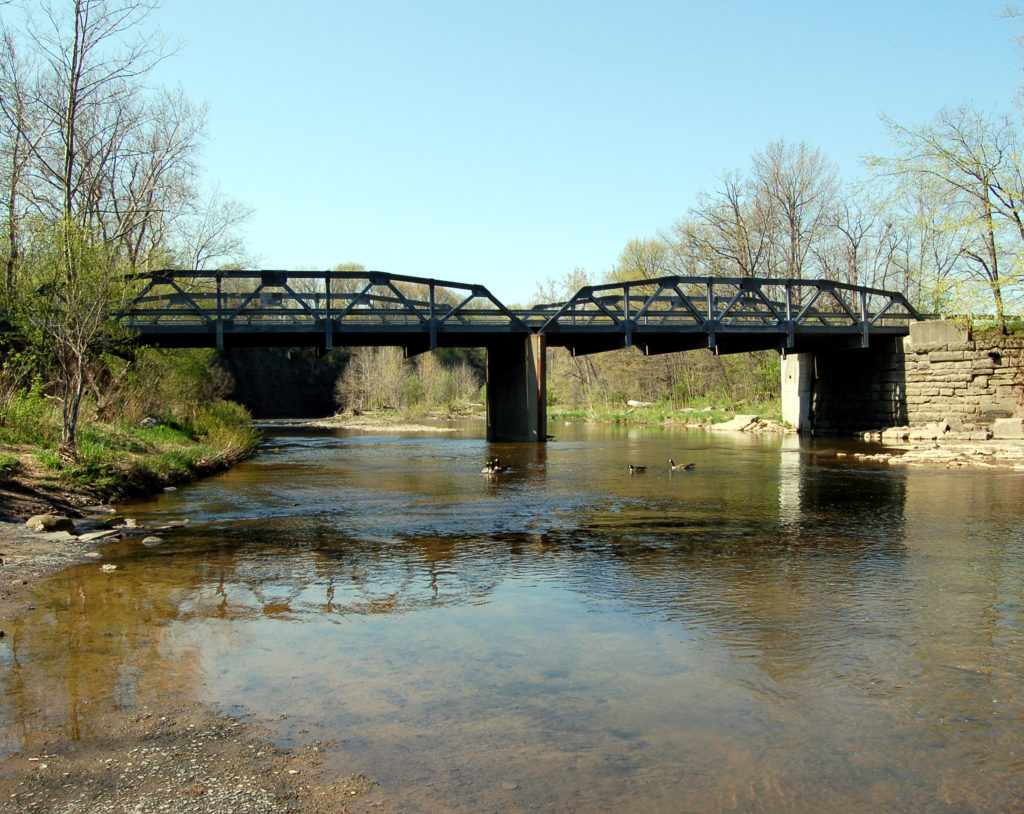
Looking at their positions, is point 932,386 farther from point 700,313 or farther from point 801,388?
point 700,313

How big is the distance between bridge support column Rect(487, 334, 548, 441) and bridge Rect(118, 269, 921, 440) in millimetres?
49

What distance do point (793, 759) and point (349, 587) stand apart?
196 inches

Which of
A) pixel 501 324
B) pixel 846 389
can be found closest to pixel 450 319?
pixel 501 324

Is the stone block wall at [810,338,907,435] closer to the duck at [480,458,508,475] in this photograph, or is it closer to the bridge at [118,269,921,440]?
the bridge at [118,269,921,440]

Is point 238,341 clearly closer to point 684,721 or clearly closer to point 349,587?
point 349,587

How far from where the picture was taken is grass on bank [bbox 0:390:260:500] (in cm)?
1331

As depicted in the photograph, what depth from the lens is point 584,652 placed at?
610cm

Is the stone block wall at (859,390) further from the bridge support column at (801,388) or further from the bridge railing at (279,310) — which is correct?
the bridge railing at (279,310)

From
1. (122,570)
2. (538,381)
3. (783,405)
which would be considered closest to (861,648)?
(122,570)

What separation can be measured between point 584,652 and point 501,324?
24.3m

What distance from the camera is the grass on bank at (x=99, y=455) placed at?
1331 centimetres

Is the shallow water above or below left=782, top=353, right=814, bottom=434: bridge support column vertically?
below

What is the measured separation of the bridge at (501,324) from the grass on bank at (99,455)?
549 cm

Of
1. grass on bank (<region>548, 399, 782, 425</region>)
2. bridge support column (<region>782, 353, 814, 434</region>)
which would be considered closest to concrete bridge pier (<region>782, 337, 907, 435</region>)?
bridge support column (<region>782, 353, 814, 434</region>)
